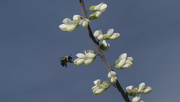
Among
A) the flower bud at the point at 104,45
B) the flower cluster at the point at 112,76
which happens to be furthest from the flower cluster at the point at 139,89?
the flower bud at the point at 104,45

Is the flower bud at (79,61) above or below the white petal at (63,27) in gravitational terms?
below

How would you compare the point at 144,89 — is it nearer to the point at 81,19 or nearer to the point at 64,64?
the point at 81,19

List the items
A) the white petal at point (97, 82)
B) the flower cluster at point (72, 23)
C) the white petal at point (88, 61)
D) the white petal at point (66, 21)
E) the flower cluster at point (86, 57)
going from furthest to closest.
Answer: the white petal at point (66, 21)
the flower cluster at point (72, 23)
the white petal at point (97, 82)
the white petal at point (88, 61)
the flower cluster at point (86, 57)

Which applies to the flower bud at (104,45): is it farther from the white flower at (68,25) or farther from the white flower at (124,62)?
the white flower at (68,25)

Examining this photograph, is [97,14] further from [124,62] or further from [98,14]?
[124,62]

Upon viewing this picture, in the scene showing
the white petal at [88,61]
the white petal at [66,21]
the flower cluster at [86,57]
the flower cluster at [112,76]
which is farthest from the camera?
the white petal at [66,21]

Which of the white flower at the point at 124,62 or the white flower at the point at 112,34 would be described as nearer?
the white flower at the point at 124,62

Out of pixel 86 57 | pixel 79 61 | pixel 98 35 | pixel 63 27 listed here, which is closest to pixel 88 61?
pixel 86 57
